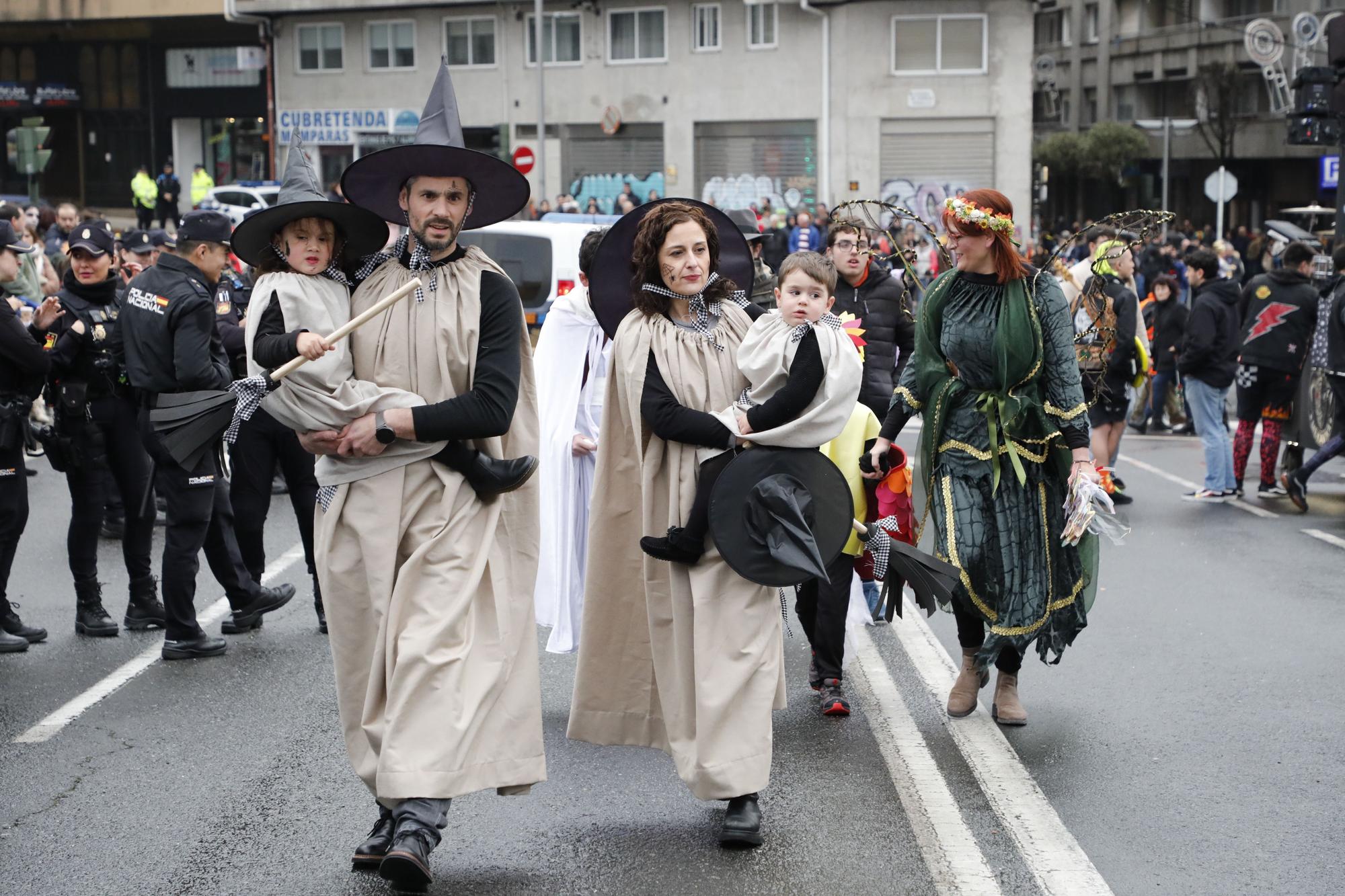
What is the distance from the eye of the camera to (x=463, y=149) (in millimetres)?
4496

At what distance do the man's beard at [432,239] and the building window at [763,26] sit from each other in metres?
38.1

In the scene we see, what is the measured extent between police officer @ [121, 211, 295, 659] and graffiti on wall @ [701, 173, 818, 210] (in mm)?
34863

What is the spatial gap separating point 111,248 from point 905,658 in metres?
4.43

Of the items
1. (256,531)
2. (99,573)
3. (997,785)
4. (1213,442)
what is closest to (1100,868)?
(997,785)

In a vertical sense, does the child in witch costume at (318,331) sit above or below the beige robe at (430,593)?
above

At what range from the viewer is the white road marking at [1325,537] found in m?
10.4

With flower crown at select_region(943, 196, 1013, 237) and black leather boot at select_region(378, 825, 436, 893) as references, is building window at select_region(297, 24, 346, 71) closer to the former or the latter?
flower crown at select_region(943, 196, 1013, 237)

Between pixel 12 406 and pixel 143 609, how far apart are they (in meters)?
1.27

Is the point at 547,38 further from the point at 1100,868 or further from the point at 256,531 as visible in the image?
the point at 1100,868

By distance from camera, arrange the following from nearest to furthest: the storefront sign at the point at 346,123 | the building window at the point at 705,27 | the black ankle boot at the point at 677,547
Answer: the black ankle boot at the point at 677,547
the building window at the point at 705,27
the storefront sign at the point at 346,123

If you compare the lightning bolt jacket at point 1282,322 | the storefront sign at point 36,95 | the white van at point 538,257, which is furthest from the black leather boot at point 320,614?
the storefront sign at point 36,95

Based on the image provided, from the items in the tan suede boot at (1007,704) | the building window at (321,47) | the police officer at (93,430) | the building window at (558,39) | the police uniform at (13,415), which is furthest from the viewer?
the building window at (321,47)

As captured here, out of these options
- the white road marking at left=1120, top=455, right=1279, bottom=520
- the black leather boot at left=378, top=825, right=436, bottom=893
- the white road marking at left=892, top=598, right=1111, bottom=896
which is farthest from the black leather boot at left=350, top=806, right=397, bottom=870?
the white road marking at left=1120, top=455, right=1279, bottom=520

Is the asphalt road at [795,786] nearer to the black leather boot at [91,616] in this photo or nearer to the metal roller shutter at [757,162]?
the black leather boot at [91,616]
